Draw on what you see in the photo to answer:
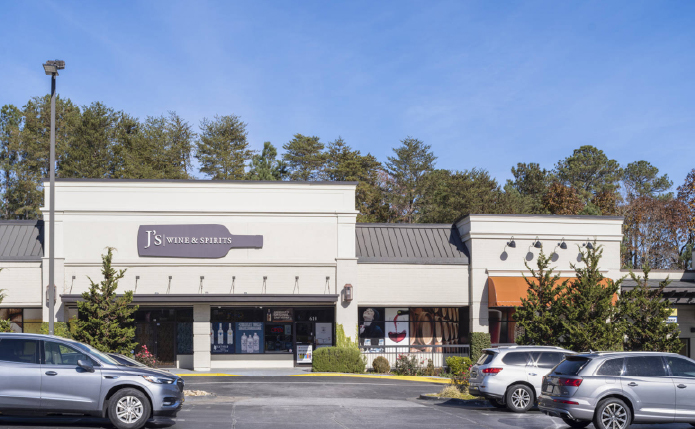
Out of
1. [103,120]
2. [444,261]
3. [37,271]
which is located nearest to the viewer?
[37,271]

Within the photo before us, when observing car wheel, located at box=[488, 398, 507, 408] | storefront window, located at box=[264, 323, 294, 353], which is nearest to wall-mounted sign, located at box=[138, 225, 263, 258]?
storefront window, located at box=[264, 323, 294, 353]

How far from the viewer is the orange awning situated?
29.3 metres

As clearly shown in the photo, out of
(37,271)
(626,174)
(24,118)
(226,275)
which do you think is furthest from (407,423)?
(626,174)

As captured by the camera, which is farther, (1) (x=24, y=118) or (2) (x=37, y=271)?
(1) (x=24, y=118)

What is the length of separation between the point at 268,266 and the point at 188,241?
3.64 m

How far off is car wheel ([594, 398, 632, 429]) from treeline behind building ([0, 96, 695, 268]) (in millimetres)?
46755

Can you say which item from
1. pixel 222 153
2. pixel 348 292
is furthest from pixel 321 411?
pixel 222 153

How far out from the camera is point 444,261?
101 ft

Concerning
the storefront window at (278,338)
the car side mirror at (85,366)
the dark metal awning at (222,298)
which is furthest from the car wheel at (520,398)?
the storefront window at (278,338)

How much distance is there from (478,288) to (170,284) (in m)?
13.7

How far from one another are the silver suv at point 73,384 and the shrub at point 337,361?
50.3ft

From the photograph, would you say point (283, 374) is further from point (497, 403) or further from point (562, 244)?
point (562, 244)

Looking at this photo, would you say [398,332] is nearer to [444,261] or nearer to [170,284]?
[444,261]

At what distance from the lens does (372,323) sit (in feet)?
103
